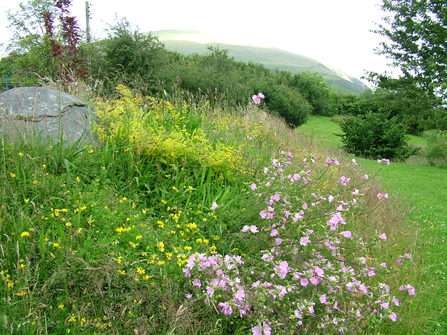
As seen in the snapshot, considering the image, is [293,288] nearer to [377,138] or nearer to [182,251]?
[182,251]

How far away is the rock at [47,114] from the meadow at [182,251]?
0.33 metres

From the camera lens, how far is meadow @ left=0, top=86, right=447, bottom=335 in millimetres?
2033

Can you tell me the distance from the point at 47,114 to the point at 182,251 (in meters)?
3.15

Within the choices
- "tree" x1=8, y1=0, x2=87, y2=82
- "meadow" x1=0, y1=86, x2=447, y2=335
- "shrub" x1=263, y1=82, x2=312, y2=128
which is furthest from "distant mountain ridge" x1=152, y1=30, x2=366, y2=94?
"meadow" x1=0, y1=86, x2=447, y2=335

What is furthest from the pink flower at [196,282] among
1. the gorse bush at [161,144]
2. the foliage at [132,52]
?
the foliage at [132,52]

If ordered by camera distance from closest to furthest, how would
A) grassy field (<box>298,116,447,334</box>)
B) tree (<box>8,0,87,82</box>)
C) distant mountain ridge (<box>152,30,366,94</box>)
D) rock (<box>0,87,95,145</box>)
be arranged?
grassy field (<box>298,116,447,334</box>) < rock (<box>0,87,95,145</box>) < tree (<box>8,0,87,82</box>) < distant mountain ridge (<box>152,30,366,94</box>)

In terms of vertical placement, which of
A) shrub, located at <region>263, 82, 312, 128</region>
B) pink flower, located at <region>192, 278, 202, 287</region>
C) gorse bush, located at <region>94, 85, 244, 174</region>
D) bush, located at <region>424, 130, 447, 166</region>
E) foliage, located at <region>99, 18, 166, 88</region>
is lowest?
bush, located at <region>424, 130, 447, 166</region>

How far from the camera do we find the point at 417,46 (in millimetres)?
14578

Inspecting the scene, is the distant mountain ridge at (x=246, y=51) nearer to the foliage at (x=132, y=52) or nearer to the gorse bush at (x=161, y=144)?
the foliage at (x=132, y=52)

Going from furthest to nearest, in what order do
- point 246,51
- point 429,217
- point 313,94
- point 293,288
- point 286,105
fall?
point 246,51 → point 313,94 → point 286,105 → point 429,217 → point 293,288

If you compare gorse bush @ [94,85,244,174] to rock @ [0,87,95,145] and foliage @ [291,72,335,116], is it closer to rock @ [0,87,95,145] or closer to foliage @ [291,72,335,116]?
rock @ [0,87,95,145]

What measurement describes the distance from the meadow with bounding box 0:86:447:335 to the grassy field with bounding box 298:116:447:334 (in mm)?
47

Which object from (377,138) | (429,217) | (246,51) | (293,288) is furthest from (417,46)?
(246,51)

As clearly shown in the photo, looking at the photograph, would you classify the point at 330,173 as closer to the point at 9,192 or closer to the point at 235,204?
the point at 235,204
